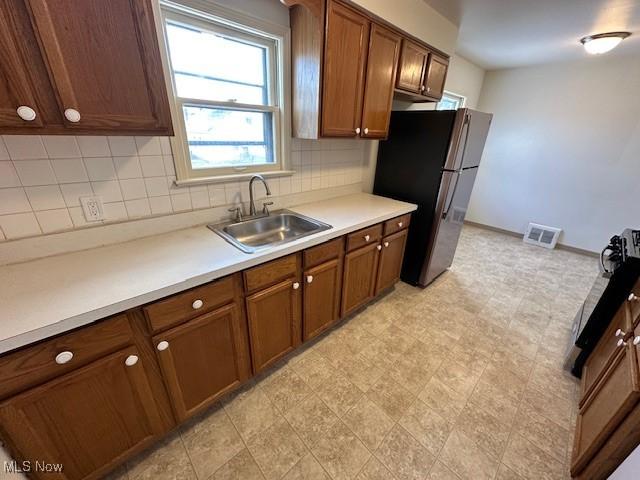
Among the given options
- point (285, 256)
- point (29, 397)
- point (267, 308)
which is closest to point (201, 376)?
point (267, 308)

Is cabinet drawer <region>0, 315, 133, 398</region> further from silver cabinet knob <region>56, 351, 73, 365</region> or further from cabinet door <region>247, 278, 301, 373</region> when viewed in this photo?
cabinet door <region>247, 278, 301, 373</region>

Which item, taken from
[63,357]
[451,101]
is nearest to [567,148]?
[451,101]

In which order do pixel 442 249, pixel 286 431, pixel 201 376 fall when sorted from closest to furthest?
pixel 201 376, pixel 286 431, pixel 442 249

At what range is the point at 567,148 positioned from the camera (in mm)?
3463

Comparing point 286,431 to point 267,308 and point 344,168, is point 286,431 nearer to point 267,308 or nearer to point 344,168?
point 267,308

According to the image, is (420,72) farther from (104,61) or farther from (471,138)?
(104,61)

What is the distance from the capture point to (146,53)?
0.96m

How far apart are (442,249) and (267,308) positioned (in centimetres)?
195

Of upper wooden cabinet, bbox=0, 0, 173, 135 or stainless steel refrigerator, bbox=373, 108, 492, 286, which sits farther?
stainless steel refrigerator, bbox=373, 108, 492, 286

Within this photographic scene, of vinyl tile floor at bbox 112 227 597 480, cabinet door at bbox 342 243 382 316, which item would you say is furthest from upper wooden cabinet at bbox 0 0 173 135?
vinyl tile floor at bbox 112 227 597 480

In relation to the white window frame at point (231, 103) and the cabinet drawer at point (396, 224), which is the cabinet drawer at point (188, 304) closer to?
the white window frame at point (231, 103)

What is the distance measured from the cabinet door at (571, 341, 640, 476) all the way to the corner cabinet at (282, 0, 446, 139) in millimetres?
1878

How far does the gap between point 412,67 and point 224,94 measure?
5.03ft

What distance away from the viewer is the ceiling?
6.17 ft
